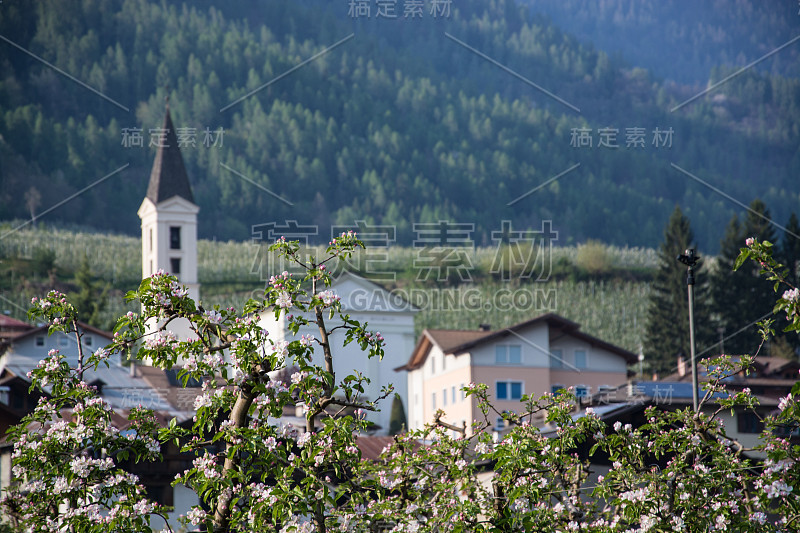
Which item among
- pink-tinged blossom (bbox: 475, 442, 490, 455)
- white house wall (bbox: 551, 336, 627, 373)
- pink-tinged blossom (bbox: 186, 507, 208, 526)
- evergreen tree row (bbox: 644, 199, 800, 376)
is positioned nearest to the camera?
pink-tinged blossom (bbox: 186, 507, 208, 526)

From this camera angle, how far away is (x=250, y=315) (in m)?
8.92

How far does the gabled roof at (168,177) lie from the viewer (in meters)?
92.2

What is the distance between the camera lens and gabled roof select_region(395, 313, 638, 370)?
53.2m

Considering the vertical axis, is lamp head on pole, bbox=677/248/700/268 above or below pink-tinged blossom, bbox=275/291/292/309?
above

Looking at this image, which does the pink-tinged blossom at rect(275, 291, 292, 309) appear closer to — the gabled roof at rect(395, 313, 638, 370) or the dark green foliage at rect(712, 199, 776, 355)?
the gabled roof at rect(395, 313, 638, 370)

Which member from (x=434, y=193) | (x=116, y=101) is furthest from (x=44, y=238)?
(x=434, y=193)

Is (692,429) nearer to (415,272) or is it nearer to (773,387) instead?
(773,387)

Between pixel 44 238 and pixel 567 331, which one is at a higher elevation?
pixel 44 238

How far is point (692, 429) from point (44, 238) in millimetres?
132479

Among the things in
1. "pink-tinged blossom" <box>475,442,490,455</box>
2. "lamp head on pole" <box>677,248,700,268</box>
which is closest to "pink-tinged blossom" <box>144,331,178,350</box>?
"pink-tinged blossom" <box>475,442,490,455</box>

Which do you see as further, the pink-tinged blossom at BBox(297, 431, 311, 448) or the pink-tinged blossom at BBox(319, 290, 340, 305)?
the pink-tinged blossom at BBox(297, 431, 311, 448)

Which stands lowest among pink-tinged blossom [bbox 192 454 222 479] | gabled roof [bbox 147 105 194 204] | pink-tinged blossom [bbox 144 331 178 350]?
pink-tinged blossom [bbox 192 454 222 479]

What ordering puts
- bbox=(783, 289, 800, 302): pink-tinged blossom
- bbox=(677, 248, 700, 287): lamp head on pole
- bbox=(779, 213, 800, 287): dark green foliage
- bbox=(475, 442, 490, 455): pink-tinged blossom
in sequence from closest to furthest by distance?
bbox=(783, 289, 800, 302): pink-tinged blossom
bbox=(475, 442, 490, 455): pink-tinged blossom
bbox=(677, 248, 700, 287): lamp head on pole
bbox=(779, 213, 800, 287): dark green foliage

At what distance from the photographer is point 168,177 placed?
92.8 m
